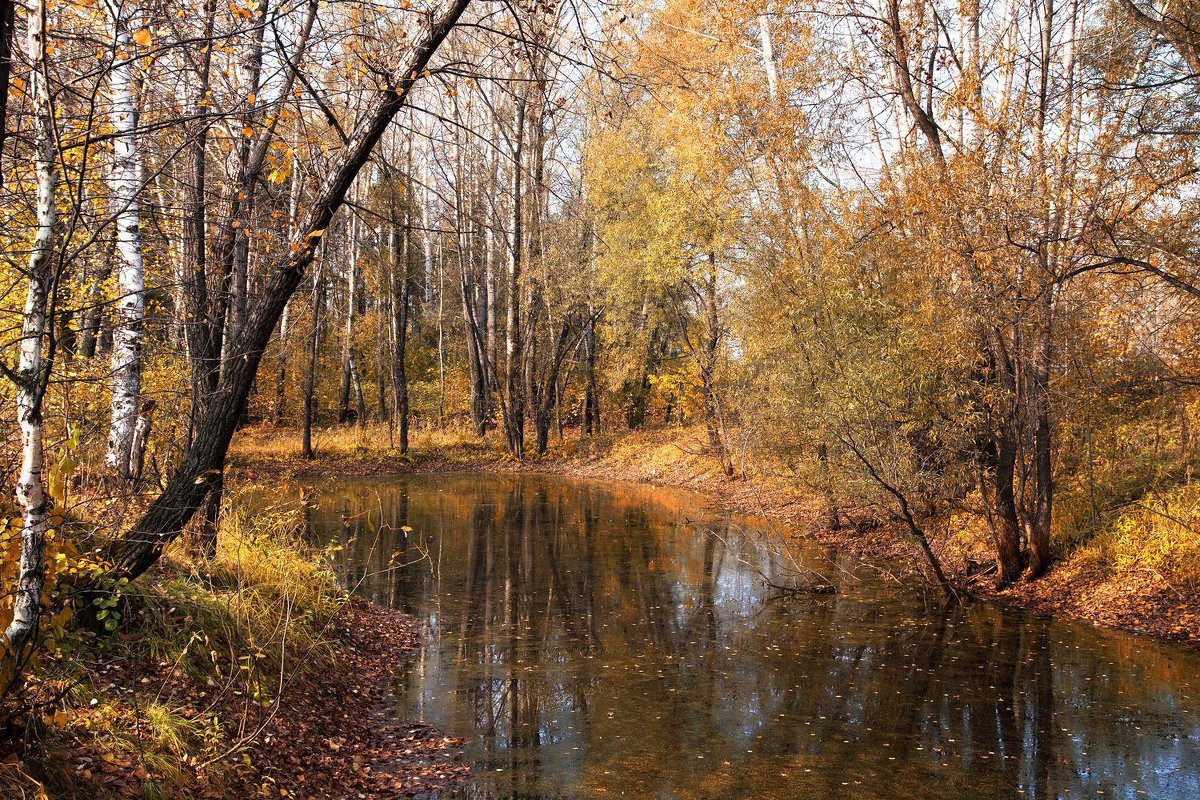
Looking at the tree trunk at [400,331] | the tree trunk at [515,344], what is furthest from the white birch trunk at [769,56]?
the tree trunk at [400,331]

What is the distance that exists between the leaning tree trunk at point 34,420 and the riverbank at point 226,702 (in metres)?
0.36

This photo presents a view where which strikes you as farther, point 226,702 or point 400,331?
point 400,331

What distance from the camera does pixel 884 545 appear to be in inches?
503

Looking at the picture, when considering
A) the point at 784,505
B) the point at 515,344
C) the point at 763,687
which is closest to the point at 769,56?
the point at 784,505

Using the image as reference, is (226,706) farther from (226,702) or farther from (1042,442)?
(1042,442)

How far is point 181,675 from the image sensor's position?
495 cm

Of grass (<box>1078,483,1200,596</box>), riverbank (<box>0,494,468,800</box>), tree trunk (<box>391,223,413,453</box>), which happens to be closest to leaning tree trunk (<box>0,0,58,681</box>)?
riverbank (<box>0,494,468,800</box>)

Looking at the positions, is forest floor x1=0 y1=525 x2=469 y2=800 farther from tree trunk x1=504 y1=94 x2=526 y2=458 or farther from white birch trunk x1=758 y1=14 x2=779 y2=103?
tree trunk x1=504 y1=94 x2=526 y2=458

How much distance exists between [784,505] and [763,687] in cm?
992

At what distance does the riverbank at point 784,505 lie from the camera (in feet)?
29.6

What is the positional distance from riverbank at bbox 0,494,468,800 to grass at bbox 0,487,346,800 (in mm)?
10

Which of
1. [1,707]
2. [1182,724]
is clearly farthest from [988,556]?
[1,707]

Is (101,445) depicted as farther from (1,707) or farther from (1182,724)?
(1182,724)

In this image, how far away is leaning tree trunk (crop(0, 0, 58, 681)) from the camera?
2.94 m
